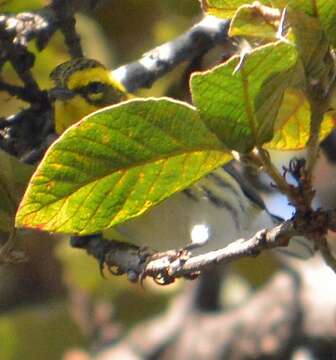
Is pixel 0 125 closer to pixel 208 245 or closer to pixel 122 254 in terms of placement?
pixel 122 254

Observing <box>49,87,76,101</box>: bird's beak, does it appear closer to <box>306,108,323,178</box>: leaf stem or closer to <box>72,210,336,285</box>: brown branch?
<box>72,210,336,285</box>: brown branch

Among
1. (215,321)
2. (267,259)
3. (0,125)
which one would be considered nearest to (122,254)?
(0,125)

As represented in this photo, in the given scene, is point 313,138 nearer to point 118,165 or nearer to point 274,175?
point 274,175

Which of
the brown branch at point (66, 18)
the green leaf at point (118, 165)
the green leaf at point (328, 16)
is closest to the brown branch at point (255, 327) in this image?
the brown branch at point (66, 18)

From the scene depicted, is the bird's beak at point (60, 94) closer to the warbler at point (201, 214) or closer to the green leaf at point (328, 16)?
the warbler at point (201, 214)

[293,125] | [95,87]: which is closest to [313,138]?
[293,125]

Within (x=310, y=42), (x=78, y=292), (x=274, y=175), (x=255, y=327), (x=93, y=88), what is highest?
(x=310, y=42)
